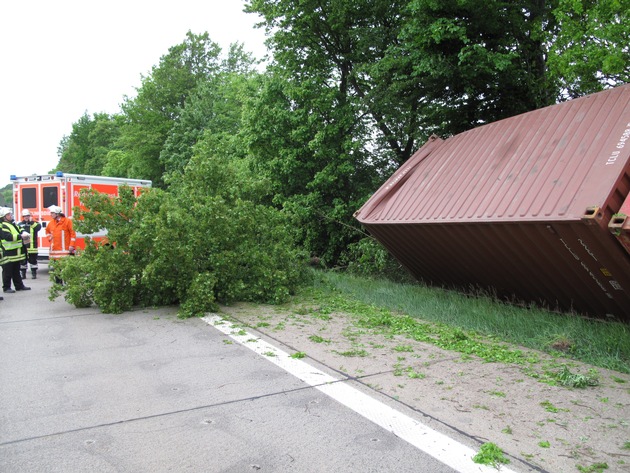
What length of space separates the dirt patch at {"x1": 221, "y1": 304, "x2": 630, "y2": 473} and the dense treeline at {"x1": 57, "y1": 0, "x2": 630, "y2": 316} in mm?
2837

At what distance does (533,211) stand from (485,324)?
5.14ft

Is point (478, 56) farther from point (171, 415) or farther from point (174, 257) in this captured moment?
point (171, 415)

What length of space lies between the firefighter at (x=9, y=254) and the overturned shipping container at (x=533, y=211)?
24.9 ft

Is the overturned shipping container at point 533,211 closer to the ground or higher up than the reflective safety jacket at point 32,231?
higher up

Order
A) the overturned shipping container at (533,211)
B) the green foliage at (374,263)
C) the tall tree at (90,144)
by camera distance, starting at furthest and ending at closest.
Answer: the tall tree at (90,144), the green foliage at (374,263), the overturned shipping container at (533,211)

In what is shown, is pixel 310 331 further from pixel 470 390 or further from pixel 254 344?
pixel 470 390

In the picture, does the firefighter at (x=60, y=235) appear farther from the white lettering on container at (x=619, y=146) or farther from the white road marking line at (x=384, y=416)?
the white lettering on container at (x=619, y=146)

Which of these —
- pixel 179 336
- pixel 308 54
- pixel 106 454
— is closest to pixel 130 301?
pixel 179 336

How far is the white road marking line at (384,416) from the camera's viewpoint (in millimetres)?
3305

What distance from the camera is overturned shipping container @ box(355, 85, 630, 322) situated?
19.4 ft

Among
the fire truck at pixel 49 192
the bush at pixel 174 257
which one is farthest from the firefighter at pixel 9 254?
the bush at pixel 174 257

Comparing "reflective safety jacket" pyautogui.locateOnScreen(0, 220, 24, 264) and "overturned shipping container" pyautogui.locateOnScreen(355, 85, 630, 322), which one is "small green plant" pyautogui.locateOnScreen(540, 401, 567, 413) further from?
"reflective safety jacket" pyautogui.locateOnScreen(0, 220, 24, 264)

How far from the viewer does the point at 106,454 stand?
11.3 feet

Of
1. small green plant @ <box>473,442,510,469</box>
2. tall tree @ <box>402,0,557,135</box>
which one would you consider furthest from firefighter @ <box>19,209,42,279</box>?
small green plant @ <box>473,442,510,469</box>
